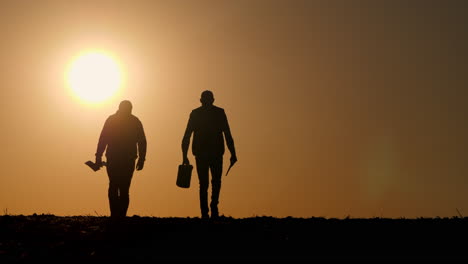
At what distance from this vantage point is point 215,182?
15195mm

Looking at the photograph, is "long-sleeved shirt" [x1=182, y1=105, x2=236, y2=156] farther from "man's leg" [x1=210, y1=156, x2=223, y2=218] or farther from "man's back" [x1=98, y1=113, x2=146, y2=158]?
"man's back" [x1=98, y1=113, x2=146, y2=158]

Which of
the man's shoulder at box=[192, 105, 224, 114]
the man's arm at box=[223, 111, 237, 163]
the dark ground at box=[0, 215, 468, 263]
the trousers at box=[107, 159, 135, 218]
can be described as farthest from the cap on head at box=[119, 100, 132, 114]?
the dark ground at box=[0, 215, 468, 263]

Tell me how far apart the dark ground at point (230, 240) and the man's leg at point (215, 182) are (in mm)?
1630

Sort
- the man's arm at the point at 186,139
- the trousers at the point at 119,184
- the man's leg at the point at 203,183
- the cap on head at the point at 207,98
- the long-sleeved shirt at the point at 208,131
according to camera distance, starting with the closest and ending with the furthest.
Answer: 1. the trousers at the point at 119,184
2. the man's leg at the point at 203,183
3. the long-sleeved shirt at the point at 208,131
4. the cap on head at the point at 207,98
5. the man's arm at the point at 186,139

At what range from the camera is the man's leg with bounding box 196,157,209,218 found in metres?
15.1

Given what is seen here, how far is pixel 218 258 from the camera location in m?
8.81

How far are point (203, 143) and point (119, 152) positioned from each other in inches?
68.7

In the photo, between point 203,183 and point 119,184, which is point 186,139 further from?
point 119,184

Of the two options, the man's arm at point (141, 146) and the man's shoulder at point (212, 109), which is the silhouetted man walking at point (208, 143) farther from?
the man's arm at point (141, 146)

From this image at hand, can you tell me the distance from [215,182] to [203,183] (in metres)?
0.25

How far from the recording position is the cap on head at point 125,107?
49.4 feet

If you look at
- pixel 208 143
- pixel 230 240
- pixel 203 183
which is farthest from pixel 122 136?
pixel 230 240

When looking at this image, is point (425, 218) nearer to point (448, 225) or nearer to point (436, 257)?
point (448, 225)

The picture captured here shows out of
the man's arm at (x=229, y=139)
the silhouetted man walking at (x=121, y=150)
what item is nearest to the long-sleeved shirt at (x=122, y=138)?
the silhouetted man walking at (x=121, y=150)
